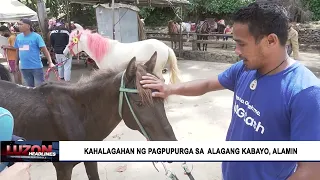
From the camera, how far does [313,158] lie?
1122 millimetres

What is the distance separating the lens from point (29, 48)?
534 centimetres

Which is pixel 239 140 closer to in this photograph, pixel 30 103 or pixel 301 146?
pixel 301 146

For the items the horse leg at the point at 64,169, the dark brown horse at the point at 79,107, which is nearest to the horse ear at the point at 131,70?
the dark brown horse at the point at 79,107

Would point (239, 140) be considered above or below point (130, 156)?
above

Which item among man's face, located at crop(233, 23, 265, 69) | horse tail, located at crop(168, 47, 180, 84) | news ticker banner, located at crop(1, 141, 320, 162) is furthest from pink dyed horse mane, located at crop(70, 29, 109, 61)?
man's face, located at crop(233, 23, 265, 69)

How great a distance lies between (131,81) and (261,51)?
101 centimetres

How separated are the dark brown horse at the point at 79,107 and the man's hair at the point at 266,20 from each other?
2.92 feet

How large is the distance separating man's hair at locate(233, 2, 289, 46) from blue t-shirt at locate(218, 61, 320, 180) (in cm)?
17

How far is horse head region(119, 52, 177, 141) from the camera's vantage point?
1.89 metres

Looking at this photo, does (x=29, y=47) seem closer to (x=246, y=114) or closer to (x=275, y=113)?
(x=246, y=114)

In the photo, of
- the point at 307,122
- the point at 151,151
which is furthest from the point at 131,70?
the point at 307,122

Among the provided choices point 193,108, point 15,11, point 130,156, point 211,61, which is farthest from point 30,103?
point 211,61

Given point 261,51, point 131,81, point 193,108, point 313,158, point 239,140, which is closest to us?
point 313,158

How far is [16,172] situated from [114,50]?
232 inches
